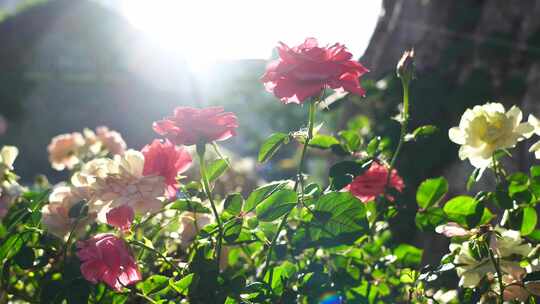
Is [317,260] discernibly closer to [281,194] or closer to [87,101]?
[281,194]

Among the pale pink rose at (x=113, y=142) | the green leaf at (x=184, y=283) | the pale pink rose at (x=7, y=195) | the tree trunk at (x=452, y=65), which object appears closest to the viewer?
the green leaf at (x=184, y=283)

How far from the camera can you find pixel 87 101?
13.6m

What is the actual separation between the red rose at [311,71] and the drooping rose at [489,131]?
179 mm

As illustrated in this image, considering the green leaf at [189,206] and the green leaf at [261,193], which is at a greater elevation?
the green leaf at [261,193]

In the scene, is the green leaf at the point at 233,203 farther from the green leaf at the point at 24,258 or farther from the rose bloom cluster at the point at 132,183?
the green leaf at the point at 24,258

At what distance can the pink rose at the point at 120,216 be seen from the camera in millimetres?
819

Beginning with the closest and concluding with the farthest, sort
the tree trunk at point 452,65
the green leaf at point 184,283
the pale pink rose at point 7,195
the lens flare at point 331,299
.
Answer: the green leaf at point 184,283, the lens flare at point 331,299, the pale pink rose at point 7,195, the tree trunk at point 452,65

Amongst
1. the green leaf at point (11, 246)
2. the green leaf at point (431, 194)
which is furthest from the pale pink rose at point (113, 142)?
the green leaf at point (431, 194)

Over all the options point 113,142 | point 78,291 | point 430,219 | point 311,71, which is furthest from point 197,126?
point 113,142

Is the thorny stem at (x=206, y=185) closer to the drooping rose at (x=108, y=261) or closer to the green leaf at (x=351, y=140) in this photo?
the drooping rose at (x=108, y=261)

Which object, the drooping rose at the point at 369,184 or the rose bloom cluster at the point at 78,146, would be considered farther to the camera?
the rose bloom cluster at the point at 78,146

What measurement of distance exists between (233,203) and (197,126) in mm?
118

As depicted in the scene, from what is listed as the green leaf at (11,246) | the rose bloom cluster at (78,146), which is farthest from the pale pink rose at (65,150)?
the green leaf at (11,246)

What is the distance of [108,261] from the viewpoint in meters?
0.79
